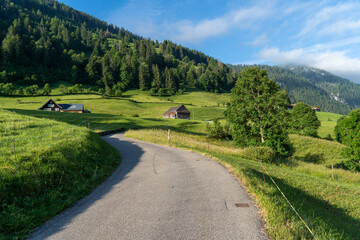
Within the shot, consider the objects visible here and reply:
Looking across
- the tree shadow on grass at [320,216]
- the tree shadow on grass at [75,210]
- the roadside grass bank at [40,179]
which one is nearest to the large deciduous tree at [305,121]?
the tree shadow on grass at [320,216]

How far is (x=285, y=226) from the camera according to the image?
4258 mm

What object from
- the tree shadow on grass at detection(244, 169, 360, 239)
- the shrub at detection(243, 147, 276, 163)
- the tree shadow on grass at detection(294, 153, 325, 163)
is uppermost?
the tree shadow on grass at detection(244, 169, 360, 239)

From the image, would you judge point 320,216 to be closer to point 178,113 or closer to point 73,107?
point 178,113

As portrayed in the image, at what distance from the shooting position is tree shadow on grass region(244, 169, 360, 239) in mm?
4568

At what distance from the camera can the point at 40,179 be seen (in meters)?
6.72

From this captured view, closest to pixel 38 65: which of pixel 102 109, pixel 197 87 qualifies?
pixel 102 109

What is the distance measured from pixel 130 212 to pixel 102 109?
82.7 m

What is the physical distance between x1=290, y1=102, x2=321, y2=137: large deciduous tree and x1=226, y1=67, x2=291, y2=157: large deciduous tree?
35600 millimetres

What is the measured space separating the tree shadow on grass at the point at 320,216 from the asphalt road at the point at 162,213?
120cm

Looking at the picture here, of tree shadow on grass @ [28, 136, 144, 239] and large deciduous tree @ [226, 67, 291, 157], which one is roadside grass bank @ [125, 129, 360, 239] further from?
large deciduous tree @ [226, 67, 291, 157]

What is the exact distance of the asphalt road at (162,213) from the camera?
430cm

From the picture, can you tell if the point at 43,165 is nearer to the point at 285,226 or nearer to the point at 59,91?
the point at 285,226

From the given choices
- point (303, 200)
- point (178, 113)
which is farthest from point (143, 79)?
point (303, 200)

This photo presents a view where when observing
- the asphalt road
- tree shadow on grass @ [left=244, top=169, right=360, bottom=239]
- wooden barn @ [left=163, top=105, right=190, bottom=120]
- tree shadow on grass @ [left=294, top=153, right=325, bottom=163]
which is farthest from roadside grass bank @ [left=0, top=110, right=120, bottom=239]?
wooden barn @ [left=163, top=105, right=190, bottom=120]
